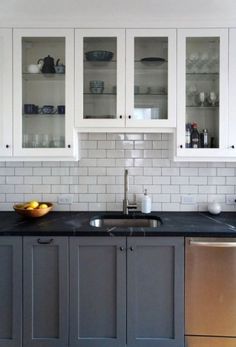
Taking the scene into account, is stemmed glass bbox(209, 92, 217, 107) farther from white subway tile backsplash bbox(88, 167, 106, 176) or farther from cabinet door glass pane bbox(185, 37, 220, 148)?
white subway tile backsplash bbox(88, 167, 106, 176)

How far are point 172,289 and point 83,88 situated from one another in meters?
1.66

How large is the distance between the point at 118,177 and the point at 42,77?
1074 mm

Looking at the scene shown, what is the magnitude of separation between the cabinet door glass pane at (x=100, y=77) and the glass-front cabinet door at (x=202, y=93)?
53 centimetres

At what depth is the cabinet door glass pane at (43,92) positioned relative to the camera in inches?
89.5

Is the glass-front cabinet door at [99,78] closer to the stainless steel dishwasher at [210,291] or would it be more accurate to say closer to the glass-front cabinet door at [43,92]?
the glass-front cabinet door at [43,92]

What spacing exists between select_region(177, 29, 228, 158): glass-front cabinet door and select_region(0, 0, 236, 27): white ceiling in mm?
131

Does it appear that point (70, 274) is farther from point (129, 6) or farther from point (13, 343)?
point (129, 6)

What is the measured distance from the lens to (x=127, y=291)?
1914 mm

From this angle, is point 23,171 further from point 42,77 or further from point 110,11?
point 110,11

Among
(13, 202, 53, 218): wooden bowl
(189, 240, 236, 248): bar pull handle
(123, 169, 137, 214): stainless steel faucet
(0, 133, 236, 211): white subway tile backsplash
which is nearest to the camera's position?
(189, 240, 236, 248): bar pull handle

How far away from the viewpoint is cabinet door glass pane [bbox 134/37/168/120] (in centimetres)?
225

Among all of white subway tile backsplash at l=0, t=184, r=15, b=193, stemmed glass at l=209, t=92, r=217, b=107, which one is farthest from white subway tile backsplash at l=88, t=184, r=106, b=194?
stemmed glass at l=209, t=92, r=217, b=107

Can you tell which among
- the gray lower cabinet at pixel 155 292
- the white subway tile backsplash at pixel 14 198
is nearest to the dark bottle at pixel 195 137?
the gray lower cabinet at pixel 155 292

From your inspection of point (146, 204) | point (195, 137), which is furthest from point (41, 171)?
point (195, 137)
